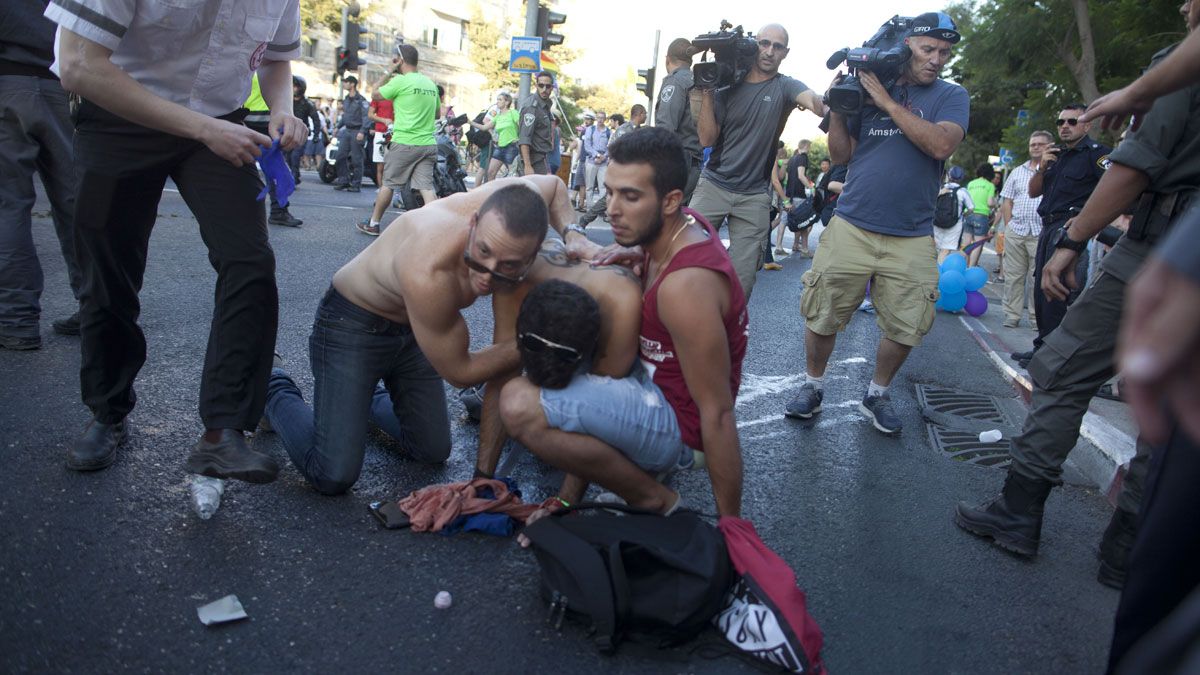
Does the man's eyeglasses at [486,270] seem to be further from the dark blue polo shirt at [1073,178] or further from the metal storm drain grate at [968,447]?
the dark blue polo shirt at [1073,178]

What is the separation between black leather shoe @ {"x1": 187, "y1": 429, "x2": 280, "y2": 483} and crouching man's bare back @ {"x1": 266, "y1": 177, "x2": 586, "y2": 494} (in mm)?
266

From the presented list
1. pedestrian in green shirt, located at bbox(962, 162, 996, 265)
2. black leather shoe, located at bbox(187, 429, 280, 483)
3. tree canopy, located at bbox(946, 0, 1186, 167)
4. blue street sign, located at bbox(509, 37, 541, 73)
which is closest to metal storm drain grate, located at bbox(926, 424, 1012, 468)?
black leather shoe, located at bbox(187, 429, 280, 483)

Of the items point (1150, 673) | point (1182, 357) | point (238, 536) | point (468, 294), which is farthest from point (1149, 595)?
point (238, 536)

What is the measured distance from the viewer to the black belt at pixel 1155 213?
2.58 m

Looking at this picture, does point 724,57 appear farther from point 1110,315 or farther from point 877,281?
point 1110,315

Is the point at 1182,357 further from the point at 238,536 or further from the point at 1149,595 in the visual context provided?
the point at 238,536

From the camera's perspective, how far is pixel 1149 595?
5.07ft

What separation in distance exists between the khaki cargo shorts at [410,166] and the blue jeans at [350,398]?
628 cm

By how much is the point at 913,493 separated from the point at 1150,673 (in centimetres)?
282

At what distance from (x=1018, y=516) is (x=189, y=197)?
312 cm

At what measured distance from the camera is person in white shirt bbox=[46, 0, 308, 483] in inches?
96.8

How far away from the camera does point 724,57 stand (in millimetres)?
4926

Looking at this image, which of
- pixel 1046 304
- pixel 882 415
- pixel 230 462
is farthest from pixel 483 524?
pixel 1046 304

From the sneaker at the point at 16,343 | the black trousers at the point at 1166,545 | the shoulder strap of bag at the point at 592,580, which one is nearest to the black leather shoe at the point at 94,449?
the sneaker at the point at 16,343
